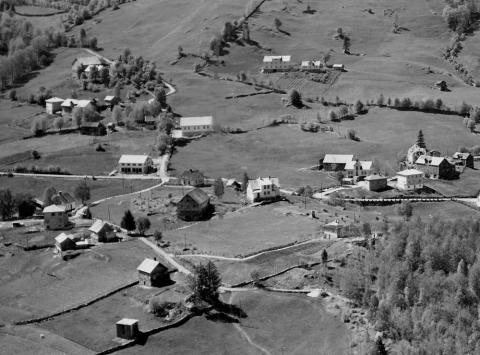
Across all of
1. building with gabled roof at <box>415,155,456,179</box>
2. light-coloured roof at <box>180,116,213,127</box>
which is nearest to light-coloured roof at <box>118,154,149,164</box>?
light-coloured roof at <box>180,116,213,127</box>

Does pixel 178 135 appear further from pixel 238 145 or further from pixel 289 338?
pixel 289 338

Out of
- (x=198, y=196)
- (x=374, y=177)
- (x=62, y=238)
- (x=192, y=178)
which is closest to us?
(x=62, y=238)

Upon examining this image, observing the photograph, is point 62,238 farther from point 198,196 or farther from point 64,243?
point 198,196

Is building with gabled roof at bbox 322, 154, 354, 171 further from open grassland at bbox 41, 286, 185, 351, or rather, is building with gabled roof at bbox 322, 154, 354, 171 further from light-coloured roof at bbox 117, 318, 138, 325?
light-coloured roof at bbox 117, 318, 138, 325

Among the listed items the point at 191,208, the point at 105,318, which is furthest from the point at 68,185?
the point at 105,318

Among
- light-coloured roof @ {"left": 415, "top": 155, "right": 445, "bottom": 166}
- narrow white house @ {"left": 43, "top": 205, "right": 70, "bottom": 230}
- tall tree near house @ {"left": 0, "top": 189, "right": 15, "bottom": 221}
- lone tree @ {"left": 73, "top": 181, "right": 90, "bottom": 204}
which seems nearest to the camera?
narrow white house @ {"left": 43, "top": 205, "right": 70, "bottom": 230}

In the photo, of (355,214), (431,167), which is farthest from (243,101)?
(355,214)
